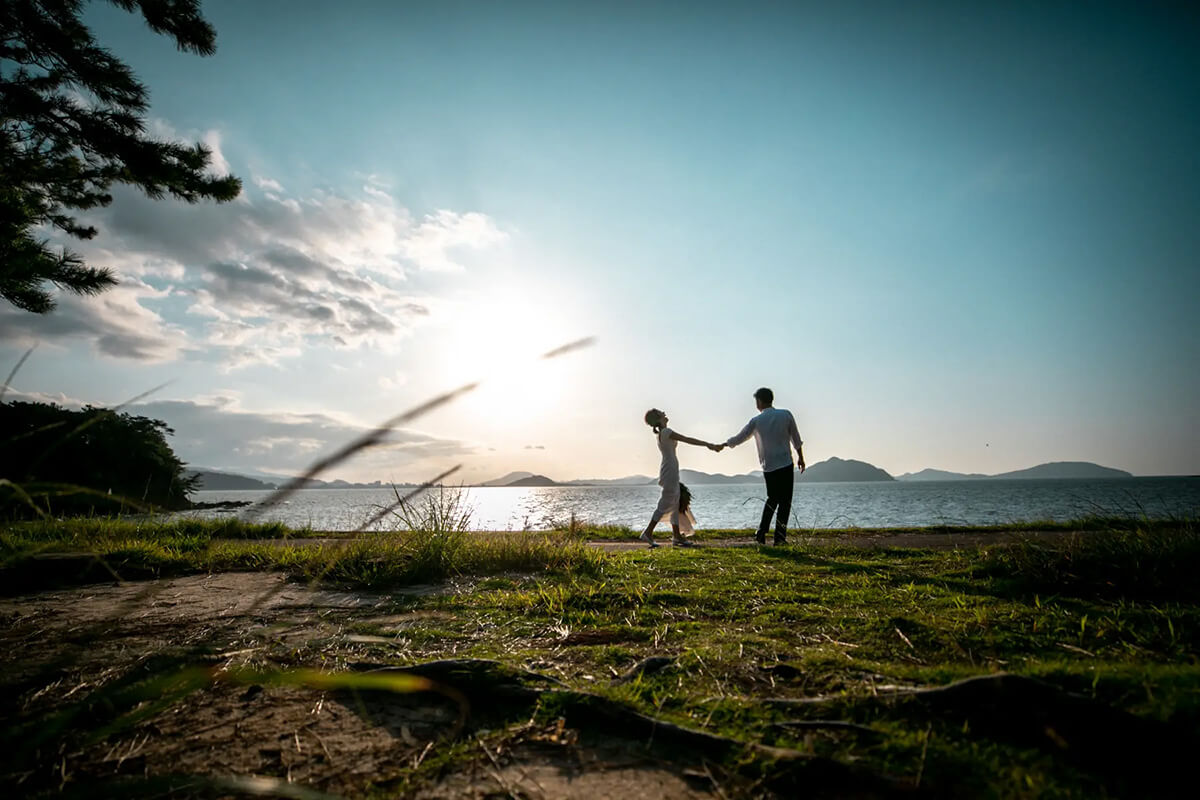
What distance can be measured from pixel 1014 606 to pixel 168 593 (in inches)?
218

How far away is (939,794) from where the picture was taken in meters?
1.14

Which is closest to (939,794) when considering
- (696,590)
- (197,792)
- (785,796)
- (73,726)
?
(785,796)

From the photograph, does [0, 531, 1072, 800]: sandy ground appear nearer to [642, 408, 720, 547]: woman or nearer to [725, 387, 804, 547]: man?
[725, 387, 804, 547]: man

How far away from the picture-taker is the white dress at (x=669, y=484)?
8898 millimetres

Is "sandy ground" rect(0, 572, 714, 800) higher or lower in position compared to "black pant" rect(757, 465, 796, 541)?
lower

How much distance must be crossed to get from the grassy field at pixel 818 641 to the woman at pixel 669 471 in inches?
142

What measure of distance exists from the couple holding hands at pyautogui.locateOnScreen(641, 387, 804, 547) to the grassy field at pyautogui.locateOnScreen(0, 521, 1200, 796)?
102 inches

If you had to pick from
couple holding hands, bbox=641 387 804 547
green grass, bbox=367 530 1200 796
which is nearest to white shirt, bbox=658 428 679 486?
couple holding hands, bbox=641 387 804 547

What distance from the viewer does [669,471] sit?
905cm

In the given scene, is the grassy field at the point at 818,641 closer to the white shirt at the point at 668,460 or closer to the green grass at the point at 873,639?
the green grass at the point at 873,639

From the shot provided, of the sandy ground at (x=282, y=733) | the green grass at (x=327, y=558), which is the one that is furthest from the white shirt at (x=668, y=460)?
the sandy ground at (x=282, y=733)

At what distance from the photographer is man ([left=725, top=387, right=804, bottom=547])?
25.4ft

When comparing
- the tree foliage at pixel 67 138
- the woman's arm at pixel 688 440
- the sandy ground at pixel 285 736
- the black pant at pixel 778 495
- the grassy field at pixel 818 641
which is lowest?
the sandy ground at pixel 285 736

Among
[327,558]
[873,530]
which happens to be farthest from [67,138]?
[873,530]
